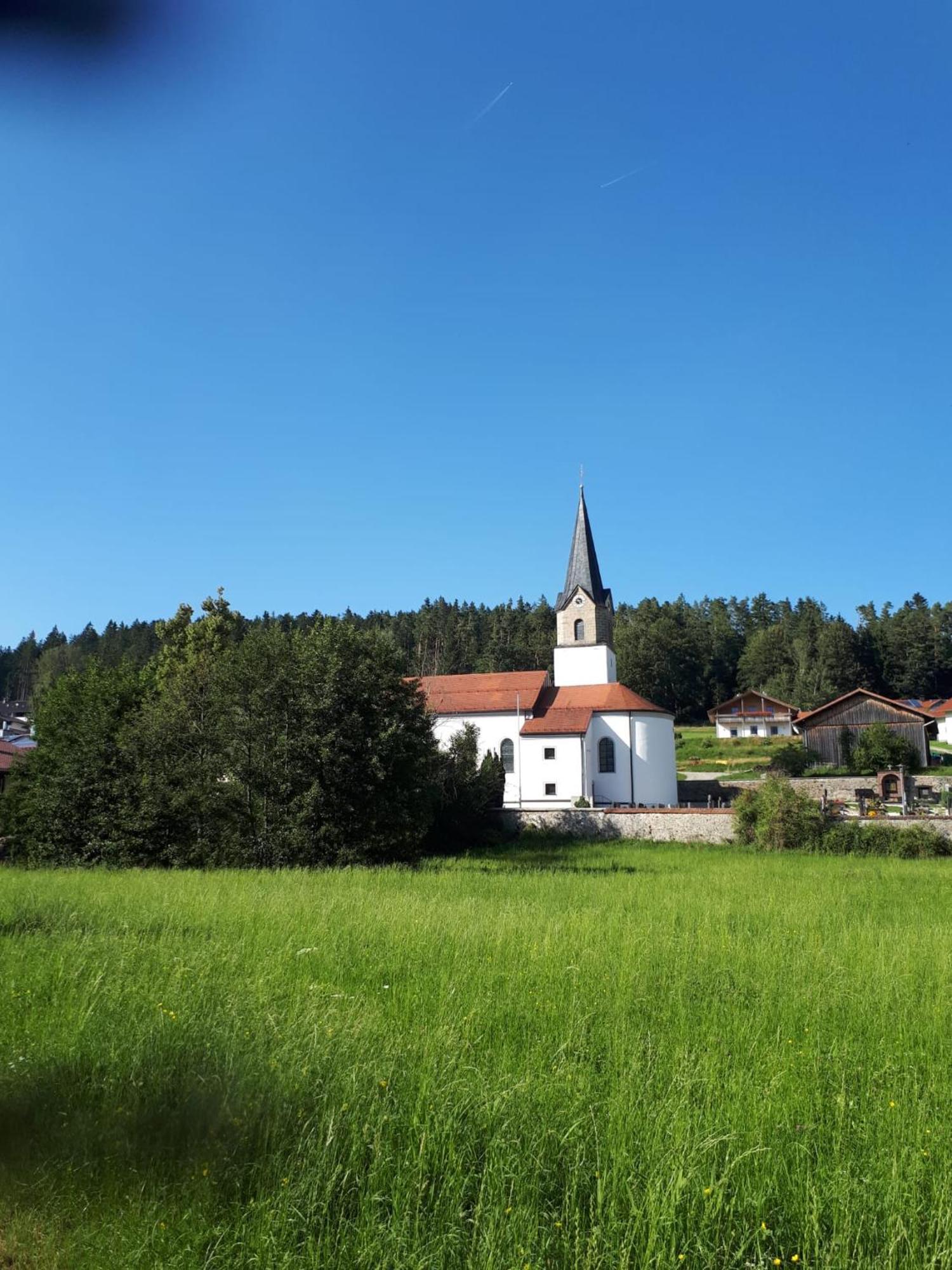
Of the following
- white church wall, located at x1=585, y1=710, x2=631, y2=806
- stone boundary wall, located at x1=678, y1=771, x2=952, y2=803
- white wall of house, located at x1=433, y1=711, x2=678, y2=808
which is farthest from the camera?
white church wall, located at x1=585, y1=710, x2=631, y2=806

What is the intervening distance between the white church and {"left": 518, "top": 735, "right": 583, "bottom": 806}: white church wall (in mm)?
35

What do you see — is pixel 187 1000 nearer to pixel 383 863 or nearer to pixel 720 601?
pixel 383 863

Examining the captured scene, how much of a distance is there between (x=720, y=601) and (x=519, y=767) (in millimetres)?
92307

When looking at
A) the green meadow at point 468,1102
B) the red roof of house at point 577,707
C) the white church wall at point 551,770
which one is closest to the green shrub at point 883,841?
the white church wall at point 551,770

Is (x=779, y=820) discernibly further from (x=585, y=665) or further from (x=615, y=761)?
(x=585, y=665)

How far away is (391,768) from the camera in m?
25.9

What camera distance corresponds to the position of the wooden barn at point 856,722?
49844mm

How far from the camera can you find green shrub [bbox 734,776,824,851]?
91.8 feet

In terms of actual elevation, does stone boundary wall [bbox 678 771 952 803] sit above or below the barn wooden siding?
below

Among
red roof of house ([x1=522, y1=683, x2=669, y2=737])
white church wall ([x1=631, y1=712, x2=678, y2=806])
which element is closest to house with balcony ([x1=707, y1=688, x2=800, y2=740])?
red roof of house ([x1=522, y1=683, x2=669, y2=737])

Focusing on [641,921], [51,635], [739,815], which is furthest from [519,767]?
[51,635]

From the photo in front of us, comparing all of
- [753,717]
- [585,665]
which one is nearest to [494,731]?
[585,665]

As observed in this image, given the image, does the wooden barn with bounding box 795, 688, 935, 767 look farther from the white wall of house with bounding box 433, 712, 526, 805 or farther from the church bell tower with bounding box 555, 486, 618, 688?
the white wall of house with bounding box 433, 712, 526, 805

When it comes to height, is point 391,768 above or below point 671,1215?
above
